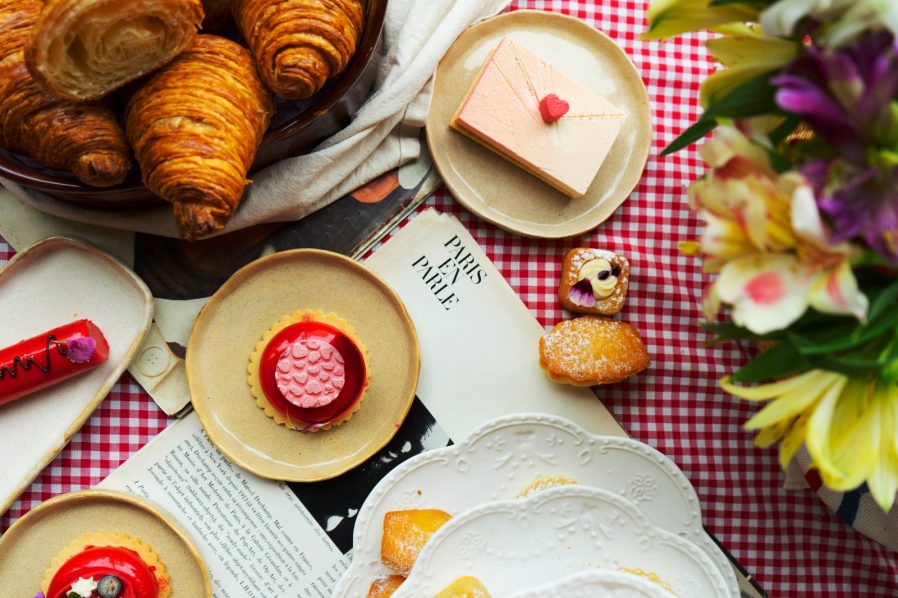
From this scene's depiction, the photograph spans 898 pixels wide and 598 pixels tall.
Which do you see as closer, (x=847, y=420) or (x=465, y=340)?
(x=847, y=420)

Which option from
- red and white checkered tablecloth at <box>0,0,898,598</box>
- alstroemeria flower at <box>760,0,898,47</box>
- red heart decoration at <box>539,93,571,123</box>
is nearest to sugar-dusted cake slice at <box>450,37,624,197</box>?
red heart decoration at <box>539,93,571,123</box>

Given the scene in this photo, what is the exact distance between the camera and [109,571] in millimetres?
990

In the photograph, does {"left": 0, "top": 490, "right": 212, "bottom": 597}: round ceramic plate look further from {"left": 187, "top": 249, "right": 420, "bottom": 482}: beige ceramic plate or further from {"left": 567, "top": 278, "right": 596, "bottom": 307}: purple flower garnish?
{"left": 567, "top": 278, "right": 596, "bottom": 307}: purple flower garnish

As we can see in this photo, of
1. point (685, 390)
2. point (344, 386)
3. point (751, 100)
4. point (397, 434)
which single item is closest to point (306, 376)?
point (344, 386)

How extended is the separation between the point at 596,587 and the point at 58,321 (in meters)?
0.77

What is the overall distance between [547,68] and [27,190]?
0.69 meters

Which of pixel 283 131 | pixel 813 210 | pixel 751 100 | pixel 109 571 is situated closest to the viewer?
pixel 813 210

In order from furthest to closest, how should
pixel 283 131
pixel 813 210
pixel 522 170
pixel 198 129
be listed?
1. pixel 522 170
2. pixel 283 131
3. pixel 198 129
4. pixel 813 210

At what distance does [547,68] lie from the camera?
41.8 inches

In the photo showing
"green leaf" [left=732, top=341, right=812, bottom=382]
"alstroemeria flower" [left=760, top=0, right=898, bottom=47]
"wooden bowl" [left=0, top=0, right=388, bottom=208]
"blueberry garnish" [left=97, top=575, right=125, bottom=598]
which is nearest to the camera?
"alstroemeria flower" [left=760, top=0, right=898, bottom=47]

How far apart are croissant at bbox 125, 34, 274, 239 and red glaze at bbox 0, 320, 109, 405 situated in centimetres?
32

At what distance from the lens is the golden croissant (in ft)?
2.41

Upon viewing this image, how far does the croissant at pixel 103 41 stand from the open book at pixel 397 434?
44 centimetres

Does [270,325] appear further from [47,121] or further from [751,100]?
[751,100]
